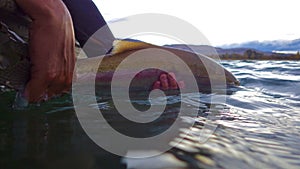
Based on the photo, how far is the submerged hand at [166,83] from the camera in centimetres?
270

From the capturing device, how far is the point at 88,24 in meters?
3.50

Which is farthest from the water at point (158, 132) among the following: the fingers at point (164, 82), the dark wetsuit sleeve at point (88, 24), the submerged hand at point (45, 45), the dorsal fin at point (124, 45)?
the dark wetsuit sleeve at point (88, 24)

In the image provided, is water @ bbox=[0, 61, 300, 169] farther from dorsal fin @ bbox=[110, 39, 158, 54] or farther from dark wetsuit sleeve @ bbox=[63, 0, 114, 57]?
dark wetsuit sleeve @ bbox=[63, 0, 114, 57]

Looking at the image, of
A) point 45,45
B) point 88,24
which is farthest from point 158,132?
point 88,24

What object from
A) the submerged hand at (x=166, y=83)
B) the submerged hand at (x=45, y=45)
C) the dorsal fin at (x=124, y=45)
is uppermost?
the submerged hand at (x=45, y=45)

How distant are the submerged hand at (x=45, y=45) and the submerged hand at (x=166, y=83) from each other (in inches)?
62.0

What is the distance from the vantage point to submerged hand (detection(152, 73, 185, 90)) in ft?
8.87

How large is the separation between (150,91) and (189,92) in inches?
→ 15.2

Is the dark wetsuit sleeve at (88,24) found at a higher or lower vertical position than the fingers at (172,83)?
higher

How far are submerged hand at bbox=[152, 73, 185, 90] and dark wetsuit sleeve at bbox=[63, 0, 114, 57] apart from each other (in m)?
0.89

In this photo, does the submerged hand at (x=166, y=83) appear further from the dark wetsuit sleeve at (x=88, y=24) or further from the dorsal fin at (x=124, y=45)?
the dark wetsuit sleeve at (x=88, y=24)

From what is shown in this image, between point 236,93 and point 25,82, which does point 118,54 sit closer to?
point 236,93

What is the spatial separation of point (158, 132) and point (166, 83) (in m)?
1.28

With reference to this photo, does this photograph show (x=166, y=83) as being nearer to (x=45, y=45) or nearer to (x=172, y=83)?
(x=172, y=83)
